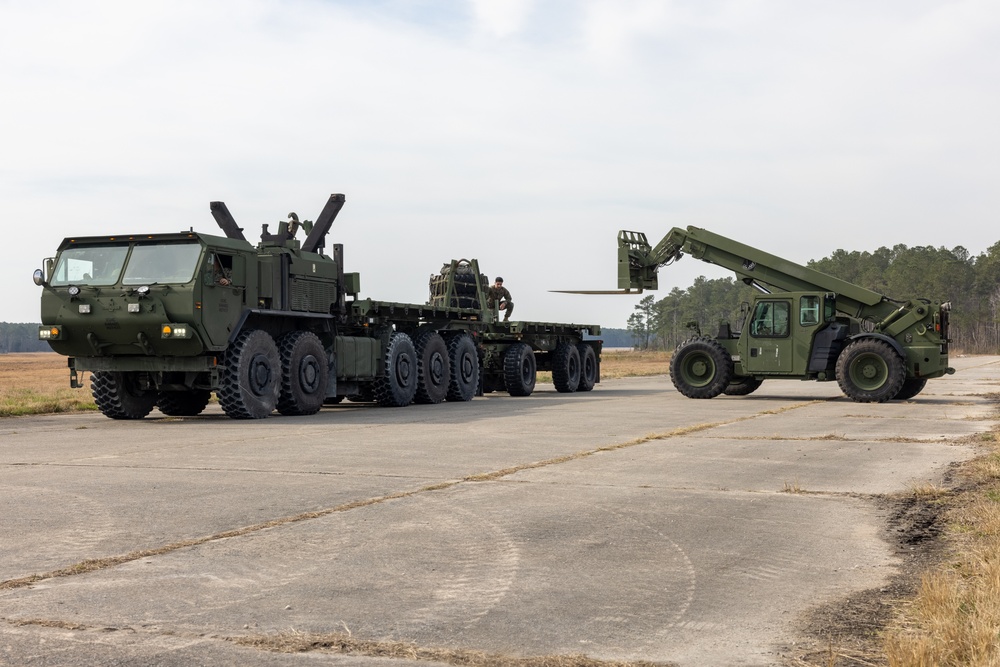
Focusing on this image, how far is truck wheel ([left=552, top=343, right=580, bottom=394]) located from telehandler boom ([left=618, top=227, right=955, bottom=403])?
4971 millimetres

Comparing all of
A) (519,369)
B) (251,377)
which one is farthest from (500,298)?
(251,377)

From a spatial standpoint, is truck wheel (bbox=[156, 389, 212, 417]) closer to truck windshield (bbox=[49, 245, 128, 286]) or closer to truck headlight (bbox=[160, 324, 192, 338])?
truck windshield (bbox=[49, 245, 128, 286])

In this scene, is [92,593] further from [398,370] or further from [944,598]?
[398,370]

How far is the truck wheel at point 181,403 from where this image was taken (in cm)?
1912

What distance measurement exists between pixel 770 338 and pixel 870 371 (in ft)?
6.76

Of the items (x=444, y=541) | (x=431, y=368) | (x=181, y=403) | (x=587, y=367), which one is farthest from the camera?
(x=587, y=367)

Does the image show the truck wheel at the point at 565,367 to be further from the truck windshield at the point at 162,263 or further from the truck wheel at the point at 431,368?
the truck windshield at the point at 162,263

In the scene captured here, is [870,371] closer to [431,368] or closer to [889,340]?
[889,340]

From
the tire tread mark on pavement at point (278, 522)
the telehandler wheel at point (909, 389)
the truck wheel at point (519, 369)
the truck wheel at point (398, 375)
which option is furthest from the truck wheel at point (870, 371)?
the tire tread mark on pavement at point (278, 522)

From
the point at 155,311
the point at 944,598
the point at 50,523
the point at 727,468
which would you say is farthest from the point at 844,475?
the point at 155,311

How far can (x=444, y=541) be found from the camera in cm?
647

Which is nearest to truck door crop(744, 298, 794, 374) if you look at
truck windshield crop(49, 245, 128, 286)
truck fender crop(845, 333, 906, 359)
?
truck fender crop(845, 333, 906, 359)

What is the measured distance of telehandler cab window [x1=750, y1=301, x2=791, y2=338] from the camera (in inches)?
877

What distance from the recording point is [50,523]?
7086mm
